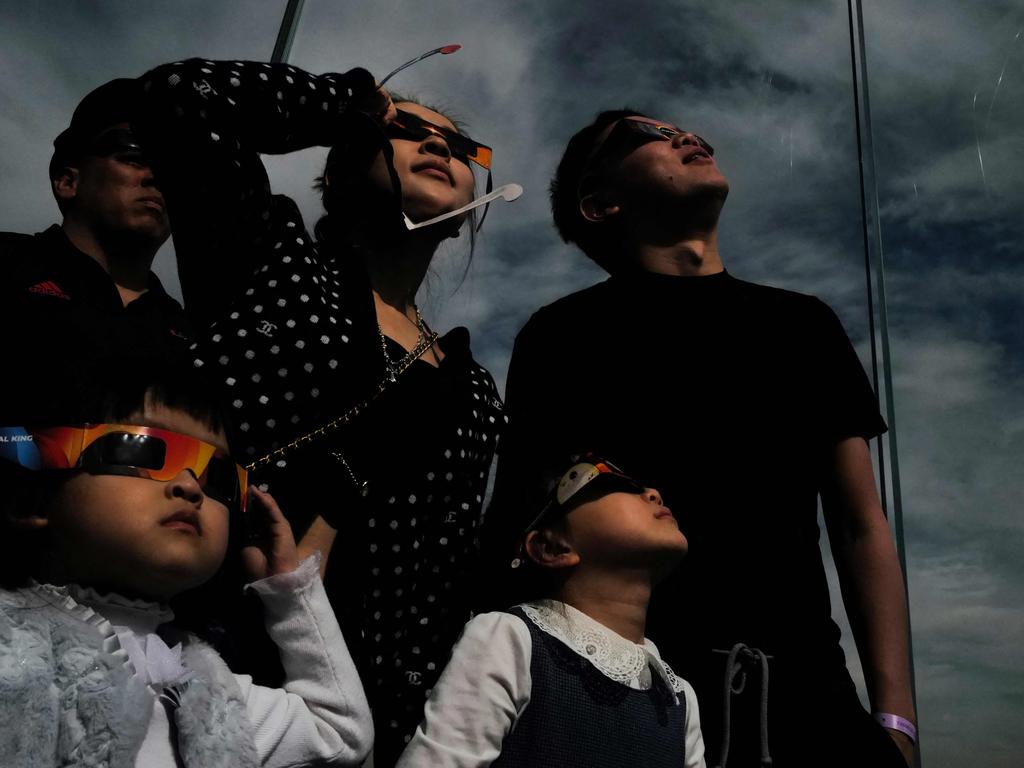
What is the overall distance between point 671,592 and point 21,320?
1.50 m

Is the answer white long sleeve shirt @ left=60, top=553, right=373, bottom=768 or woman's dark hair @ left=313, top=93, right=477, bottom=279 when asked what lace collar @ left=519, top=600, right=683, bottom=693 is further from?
woman's dark hair @ left=313, top=93, right=477, bottom=279

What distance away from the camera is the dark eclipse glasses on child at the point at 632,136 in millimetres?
3031

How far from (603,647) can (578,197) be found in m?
1.67

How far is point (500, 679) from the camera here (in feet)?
6.29

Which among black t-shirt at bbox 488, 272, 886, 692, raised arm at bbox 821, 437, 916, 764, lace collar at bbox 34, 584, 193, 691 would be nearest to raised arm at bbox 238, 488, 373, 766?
lace collar at bbox 34, 584, 193, 691

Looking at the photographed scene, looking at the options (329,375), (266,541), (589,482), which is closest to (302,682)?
(266,541)

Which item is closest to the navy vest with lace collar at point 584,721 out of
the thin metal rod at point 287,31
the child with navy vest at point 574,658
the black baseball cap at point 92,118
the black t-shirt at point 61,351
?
the child with navy vest at point 574,658

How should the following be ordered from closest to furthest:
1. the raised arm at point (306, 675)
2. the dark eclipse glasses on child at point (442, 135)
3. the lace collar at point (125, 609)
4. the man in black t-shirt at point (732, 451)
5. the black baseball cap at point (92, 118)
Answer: the lace collar at point (125, 609), the raised arm at point (306, 675), the man in black t-shirt at point (732, 451), the dark eclipse glasses on child at point (442, 135), the black baseball cap at point (92, 118)

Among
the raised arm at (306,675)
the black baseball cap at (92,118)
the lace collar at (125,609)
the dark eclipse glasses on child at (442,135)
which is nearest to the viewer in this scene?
the lace collar at (125,609)

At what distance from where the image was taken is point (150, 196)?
2512 millimetres

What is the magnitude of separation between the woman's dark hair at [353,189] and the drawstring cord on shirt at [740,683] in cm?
126

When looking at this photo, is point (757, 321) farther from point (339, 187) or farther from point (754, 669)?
point (339, 187)

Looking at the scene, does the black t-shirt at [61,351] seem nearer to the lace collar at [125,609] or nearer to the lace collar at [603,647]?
the lace collar at [125,609]

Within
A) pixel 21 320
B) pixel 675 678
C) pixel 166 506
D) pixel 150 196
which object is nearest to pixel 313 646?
pixel 166 506
